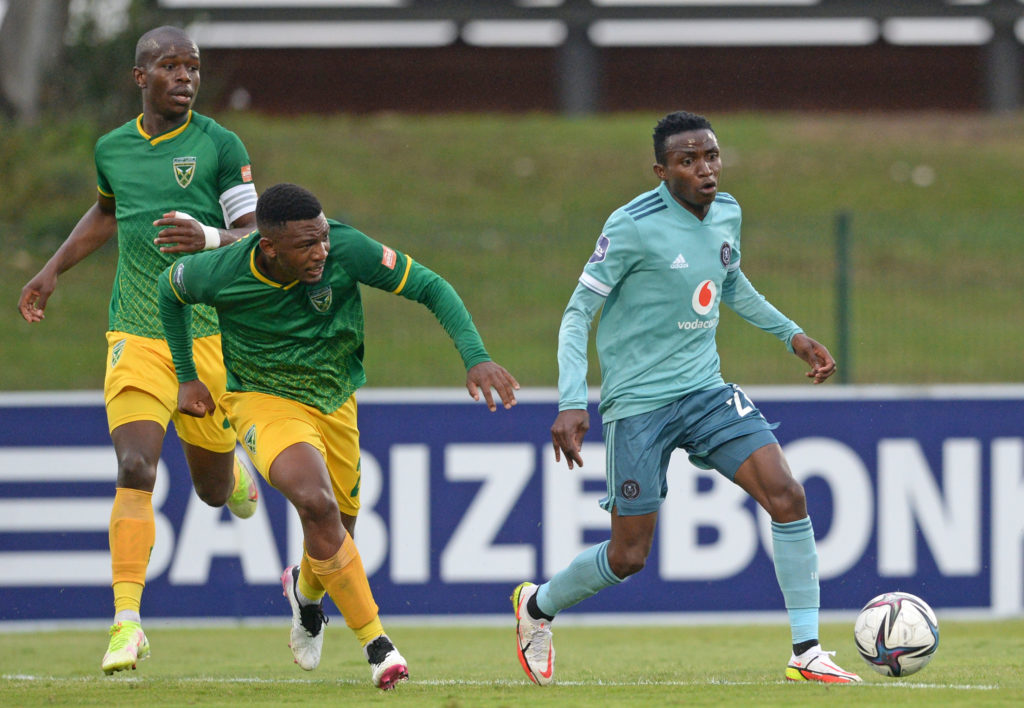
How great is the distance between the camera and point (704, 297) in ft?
20.7

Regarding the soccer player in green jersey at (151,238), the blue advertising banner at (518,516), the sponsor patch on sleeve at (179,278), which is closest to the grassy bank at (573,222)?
the blue advertising banner at (518,516)

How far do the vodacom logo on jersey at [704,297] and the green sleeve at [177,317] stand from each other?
6.90 feet

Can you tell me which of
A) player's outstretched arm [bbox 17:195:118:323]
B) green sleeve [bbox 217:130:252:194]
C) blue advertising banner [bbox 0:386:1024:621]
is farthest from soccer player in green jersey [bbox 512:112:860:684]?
blue advertising banner [bbox 0:386:1024:621]

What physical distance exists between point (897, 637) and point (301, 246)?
9.37 feet

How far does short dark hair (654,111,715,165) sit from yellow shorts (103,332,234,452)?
2.29m

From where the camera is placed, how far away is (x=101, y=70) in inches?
749

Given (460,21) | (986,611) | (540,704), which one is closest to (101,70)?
(460,21)

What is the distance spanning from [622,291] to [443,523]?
390 centimetres

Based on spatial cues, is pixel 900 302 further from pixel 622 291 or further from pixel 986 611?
pixel 622 291

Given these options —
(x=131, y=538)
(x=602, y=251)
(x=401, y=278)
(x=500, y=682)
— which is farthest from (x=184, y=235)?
(x=500, y=682)

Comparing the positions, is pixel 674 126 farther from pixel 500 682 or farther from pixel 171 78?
pixel 500 682

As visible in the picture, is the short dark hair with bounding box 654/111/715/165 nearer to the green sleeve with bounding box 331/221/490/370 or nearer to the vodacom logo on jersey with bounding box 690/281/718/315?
the vodacom logo on jersey with bounding box 690/281/718/315

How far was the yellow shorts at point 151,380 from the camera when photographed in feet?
21.8

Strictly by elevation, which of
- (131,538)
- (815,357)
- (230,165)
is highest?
(230,165)
